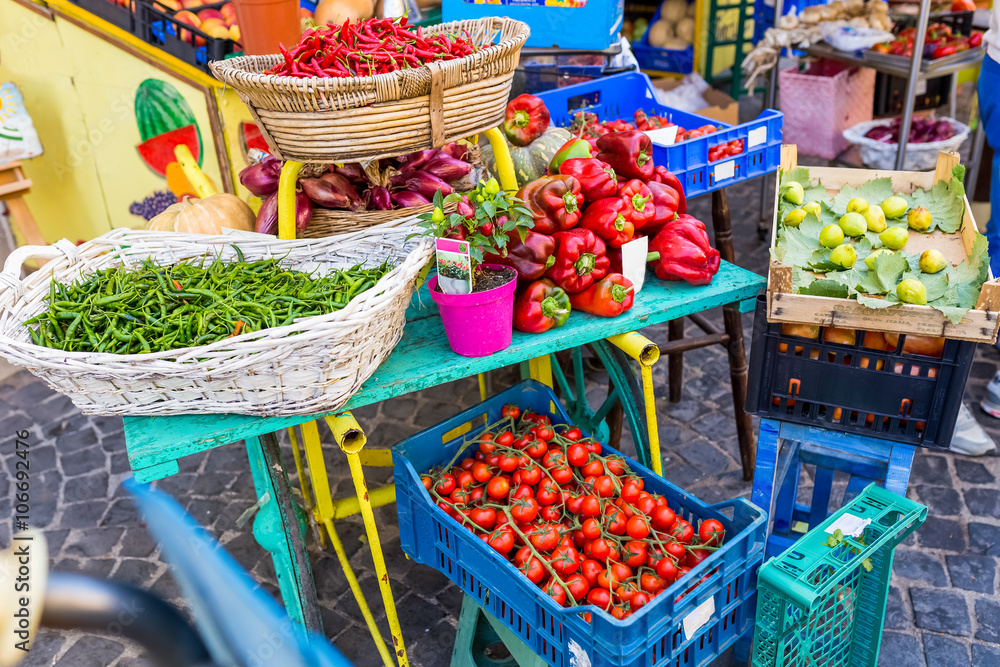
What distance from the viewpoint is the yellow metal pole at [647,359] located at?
207cm

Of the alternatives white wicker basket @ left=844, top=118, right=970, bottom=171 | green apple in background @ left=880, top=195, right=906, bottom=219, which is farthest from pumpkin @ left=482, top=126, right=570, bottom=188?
white wicker basket @ left=844, top=118, right=970, bottom=171

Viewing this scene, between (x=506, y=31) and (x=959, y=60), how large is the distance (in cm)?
371

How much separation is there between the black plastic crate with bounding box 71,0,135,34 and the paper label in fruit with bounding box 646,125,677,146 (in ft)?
9.38

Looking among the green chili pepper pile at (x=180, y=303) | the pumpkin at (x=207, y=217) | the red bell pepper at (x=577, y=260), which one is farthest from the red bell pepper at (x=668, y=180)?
the pumpkin at (x=207, y=217)

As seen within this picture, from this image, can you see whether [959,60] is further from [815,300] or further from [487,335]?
[487,335]

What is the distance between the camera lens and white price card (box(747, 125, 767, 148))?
2.91m

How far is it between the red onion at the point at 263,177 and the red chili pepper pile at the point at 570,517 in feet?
3.63

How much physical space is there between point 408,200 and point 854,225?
4.41 feet

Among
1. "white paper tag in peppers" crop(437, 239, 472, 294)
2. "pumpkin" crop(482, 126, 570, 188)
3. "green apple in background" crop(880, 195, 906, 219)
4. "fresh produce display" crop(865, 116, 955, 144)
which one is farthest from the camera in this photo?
"fresh produce display" crop(865, 116, 955, 144)

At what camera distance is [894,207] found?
2301 mm

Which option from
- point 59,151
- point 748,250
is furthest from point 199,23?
point 748,250

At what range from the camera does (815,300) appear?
73.6 inches

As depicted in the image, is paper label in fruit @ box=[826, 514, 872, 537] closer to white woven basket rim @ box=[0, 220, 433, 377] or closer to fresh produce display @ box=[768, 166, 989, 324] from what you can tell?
fresh produce display @ box=[768, 166, 989, 324]

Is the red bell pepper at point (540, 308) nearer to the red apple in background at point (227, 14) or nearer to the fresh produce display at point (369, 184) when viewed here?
the fresh produce display at point (369, 184)
